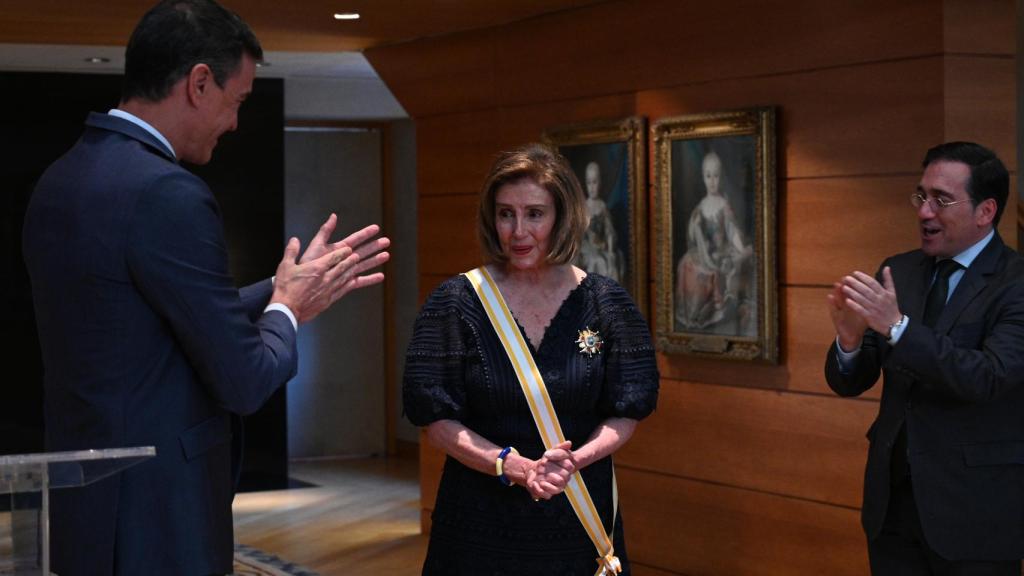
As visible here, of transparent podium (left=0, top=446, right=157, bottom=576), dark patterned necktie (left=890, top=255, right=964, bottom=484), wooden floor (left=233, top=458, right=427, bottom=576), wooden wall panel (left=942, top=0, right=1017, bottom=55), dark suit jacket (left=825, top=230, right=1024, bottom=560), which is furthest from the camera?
wooden floor (left=233, top=458, right=427, bottom=576)

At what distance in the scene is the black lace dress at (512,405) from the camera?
3.35 meters

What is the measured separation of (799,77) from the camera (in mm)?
5449

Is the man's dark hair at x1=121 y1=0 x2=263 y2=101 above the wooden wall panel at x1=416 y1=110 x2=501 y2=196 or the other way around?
the other way around

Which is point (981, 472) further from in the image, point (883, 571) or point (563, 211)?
point (563, 211)

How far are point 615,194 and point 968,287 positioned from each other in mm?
2852

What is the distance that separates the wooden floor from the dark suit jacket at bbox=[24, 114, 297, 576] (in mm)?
4654

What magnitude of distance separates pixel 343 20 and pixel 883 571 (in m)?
4.16

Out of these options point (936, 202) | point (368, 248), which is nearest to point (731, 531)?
point (936, 202)

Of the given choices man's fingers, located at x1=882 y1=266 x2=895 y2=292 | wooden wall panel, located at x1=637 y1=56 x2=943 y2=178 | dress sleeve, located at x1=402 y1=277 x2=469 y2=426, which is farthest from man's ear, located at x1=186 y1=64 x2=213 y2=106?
wooden wall panel, located at x1=637 y1=56 x2=943 y2=178

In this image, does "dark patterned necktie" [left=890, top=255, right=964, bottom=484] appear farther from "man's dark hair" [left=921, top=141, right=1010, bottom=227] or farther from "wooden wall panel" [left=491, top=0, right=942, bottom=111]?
"wooden wall panel" [left=491, top=0, right=942, bottom=111]

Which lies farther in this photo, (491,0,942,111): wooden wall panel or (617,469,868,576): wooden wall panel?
(617,469,868,576): wooden wall panel

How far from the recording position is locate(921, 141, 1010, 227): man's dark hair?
3.67 metres

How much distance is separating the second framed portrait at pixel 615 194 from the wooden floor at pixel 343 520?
1.88 m

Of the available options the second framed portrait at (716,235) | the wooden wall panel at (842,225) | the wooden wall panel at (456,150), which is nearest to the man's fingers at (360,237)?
the wooden wall panel at (842,225)
